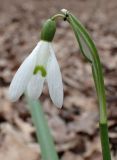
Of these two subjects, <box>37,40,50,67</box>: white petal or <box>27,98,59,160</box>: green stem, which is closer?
<box>37,40,50,67</box>: white petal

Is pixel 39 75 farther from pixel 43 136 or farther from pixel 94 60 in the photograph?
pixel 43 136

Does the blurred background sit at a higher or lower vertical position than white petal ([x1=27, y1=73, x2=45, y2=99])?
higher

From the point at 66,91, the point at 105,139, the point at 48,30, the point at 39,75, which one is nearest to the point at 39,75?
the point at 39,75

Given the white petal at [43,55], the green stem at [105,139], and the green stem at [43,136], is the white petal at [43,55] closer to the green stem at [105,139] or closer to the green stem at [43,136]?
the green stem at [105,139]

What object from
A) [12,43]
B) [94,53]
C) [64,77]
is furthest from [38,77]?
[12,43]

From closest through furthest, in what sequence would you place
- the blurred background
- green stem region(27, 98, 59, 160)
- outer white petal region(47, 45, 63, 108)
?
outer white petal region(47, 45, 63, 108), green stem region(27, 98, 59, 160), the blurred background

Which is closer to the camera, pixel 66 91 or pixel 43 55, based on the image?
pixel 43 55

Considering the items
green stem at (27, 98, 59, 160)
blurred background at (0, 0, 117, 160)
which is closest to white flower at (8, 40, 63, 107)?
green stem at (27, 98, 59, 160)

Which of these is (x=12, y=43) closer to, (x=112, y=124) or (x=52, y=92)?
(x=112, y=124)

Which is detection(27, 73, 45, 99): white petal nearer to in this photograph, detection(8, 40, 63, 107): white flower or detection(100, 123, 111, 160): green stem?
detection(8, 40, 63, 107): white flower
